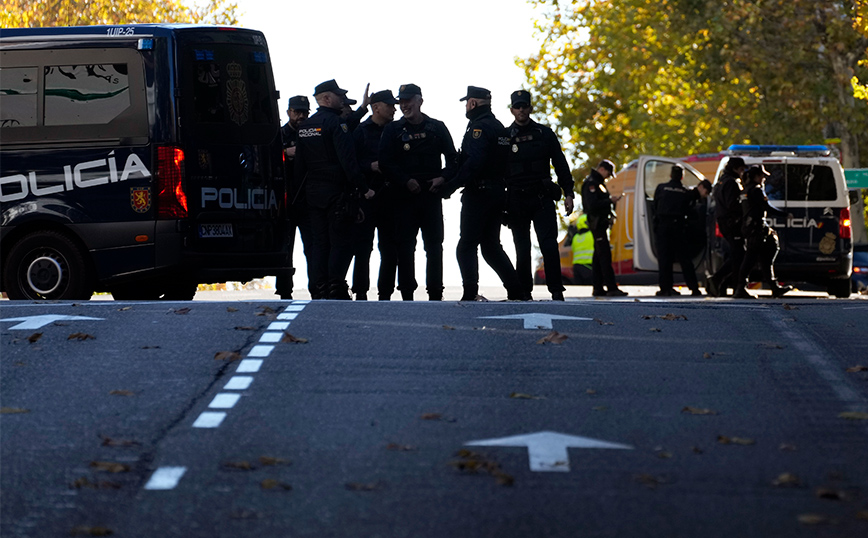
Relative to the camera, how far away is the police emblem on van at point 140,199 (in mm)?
12984

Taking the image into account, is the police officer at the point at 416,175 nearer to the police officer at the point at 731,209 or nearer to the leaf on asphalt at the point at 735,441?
the police officer at the point at 731,209

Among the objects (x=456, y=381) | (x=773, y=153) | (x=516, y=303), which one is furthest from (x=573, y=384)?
(x=773, y=153)

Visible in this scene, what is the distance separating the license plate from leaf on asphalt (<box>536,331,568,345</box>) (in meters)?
4.06

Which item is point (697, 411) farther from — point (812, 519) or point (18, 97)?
point (18, 97)

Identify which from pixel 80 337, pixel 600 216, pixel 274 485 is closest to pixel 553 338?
pixel 80 337

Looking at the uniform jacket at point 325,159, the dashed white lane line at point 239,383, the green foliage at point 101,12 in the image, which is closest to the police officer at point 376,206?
the uniform jacket at point 325,159

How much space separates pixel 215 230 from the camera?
1335 cm

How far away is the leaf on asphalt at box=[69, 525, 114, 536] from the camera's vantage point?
5.41 meters

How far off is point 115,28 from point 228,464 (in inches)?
285

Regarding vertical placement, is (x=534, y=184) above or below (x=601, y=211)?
above

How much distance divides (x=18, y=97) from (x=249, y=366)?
5114 mm

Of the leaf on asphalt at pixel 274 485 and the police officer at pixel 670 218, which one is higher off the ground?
the police officer at pixel 670 218

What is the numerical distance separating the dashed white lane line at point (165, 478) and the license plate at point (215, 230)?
6.96 meters

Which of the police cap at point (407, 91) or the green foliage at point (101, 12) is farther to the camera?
the green foliage at point (101, 12)
